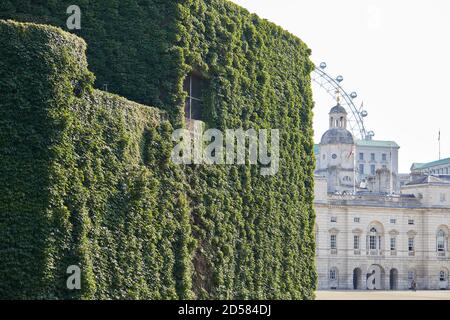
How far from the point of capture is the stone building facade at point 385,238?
84.9m

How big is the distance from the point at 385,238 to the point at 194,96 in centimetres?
6332

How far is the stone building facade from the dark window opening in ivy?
189 ft

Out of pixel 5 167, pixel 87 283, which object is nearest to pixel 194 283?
pixel 87 283

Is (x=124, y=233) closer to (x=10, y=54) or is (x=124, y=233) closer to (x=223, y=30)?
(x=10, y=54)

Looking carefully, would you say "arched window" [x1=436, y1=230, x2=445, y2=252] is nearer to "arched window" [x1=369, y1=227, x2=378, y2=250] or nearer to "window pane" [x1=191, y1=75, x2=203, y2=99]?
"arched window" [x1=369, y1=227, x2=378, y2=250]

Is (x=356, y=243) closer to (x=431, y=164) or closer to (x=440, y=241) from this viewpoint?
(x=440, y=241)

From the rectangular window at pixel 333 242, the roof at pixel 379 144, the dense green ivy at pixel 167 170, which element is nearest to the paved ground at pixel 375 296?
the rectangular window at pixel 333 242

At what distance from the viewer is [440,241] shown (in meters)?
88.9

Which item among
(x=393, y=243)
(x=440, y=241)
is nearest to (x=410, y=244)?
(x=393, y=243)

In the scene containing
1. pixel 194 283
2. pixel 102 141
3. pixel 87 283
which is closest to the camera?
pixel 87 283

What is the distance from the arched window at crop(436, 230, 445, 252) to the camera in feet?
291

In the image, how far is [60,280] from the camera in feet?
61.5

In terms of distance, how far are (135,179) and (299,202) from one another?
10545mm
